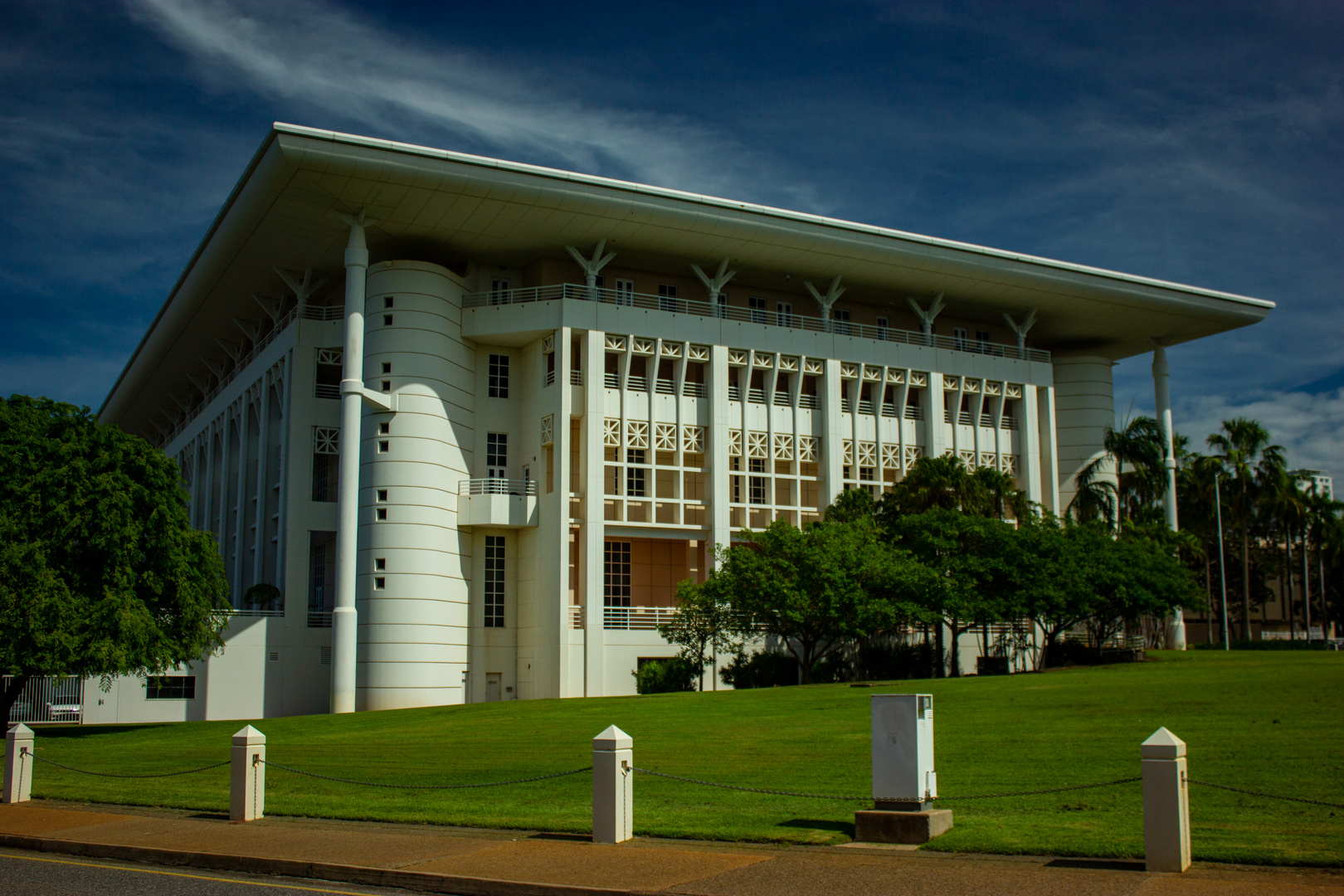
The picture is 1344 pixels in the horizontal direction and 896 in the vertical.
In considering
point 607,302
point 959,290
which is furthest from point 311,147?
point 959,290

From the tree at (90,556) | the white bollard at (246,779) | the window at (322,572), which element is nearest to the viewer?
the white bollard at (246,779)

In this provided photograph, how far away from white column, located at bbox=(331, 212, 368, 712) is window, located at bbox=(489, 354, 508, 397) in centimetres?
693

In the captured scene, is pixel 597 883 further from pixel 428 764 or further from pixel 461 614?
pixel 461 614

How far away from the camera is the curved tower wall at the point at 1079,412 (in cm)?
6256

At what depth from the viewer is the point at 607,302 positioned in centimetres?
4991

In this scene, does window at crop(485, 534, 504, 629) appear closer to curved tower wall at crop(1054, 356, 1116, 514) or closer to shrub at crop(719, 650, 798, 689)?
shrub at crop(719, 650, 798, 689)

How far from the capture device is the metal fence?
46000 millimetres

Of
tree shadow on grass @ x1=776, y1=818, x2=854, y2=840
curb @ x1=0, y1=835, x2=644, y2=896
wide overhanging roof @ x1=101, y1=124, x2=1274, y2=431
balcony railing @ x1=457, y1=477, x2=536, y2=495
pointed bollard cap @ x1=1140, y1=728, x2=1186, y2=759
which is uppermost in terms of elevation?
wide overhanging roof @ x1=101, y1=124, x2=1274, y2=431

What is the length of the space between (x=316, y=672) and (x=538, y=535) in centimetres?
1071

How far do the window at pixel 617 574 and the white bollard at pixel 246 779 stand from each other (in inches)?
1320

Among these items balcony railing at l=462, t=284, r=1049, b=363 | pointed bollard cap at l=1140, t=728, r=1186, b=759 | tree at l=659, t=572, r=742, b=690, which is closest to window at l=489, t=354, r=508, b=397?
balcony railing at l=462, t=284, r=1049, b=363

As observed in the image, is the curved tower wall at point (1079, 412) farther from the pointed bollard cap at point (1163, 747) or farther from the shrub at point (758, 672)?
the pointed bollard cap at point (1163, 747)

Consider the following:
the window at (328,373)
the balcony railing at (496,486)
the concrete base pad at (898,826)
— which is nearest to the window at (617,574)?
the balcony railing at (496,486)

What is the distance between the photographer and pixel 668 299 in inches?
2057
